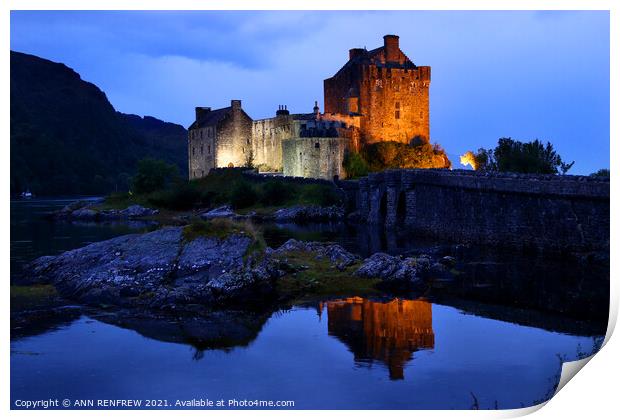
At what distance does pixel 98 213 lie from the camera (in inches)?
2207

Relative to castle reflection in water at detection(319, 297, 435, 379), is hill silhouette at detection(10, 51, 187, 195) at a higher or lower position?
higher

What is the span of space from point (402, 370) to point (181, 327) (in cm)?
526

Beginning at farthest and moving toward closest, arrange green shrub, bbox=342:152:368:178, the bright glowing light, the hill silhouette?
the hill silhouette, the bright glowing light, green shrub, bbox=342:152:368:178

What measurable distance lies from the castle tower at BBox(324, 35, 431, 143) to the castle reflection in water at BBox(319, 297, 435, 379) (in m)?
45.9

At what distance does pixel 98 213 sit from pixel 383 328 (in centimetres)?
4332

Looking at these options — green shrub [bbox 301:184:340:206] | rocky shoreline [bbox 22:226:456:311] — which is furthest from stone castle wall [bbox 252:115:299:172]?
rocky shoreline [bbox 22:226:456:311]

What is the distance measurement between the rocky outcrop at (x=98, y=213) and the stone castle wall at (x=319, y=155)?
1100cm

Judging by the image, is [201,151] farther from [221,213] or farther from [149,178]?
[221,213]

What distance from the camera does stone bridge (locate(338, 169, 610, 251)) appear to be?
23.7m

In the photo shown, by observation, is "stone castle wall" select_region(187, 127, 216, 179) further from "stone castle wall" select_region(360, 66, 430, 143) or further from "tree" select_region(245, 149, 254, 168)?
"stone castle wall" select_region(360, 66, 430, 143)

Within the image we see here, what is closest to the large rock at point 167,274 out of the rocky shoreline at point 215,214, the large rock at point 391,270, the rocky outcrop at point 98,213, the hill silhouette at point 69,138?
the large rock at point 391,270

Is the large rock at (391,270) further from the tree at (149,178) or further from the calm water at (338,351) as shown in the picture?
the tree at (149,178)

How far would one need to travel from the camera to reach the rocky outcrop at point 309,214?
48669mm
